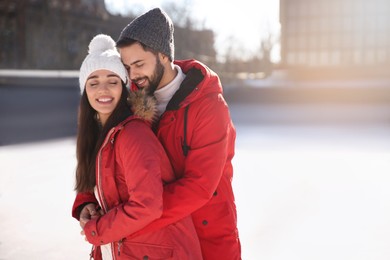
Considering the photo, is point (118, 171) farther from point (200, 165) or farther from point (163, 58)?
point (163, 58)

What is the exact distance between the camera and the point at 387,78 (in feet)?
62.2

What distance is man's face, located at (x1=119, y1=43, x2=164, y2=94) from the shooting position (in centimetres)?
197

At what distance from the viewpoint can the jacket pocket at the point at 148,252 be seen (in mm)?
1740

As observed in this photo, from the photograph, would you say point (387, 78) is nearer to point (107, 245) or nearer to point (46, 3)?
point (46, 3)

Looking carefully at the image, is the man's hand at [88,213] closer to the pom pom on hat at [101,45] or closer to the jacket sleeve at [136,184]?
the jacket sleeve at [136,184]

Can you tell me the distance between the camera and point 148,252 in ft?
5.72

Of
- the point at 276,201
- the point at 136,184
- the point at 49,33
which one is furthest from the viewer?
the point at 49,33

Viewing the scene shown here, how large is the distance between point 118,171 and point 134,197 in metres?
0.15

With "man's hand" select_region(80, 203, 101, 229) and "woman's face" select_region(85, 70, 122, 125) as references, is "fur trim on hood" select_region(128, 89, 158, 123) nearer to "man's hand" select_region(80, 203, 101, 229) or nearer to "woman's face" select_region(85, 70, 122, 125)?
"woman's face" select_region(85, 70, 122, 125)

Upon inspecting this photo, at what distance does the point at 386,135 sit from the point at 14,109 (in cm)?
731

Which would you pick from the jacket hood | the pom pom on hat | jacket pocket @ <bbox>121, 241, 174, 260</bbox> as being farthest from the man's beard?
jacket pocket @ <bbox>121, 241, 174, 260</bbox>

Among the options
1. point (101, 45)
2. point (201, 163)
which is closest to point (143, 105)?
point (201, 163)

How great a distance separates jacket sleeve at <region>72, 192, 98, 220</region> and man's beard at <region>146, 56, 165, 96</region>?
0.48 metres

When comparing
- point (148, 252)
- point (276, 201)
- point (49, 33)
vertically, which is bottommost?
point (276, 201)
